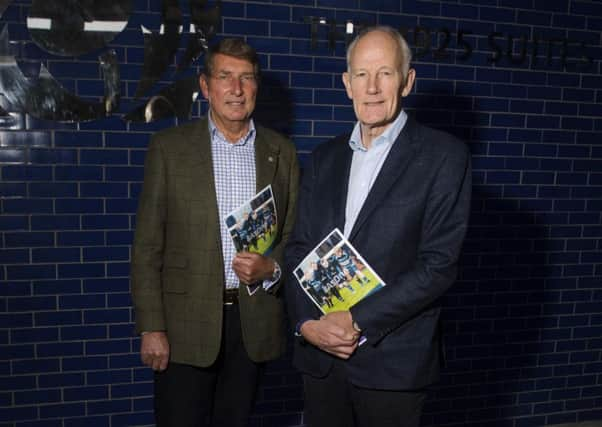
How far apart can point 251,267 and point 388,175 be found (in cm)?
66

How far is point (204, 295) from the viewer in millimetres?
2154

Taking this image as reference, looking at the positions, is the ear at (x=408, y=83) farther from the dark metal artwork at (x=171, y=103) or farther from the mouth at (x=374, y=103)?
the dark metal artwork at (x=171, y=103)

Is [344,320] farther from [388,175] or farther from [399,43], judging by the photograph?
[399,43]

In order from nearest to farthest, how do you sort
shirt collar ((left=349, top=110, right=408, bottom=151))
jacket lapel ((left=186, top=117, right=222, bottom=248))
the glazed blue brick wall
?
shirt collar ((left=349, top=110, right=408, bottom=151))
jacket lapel ((left=186, top=117, right=222, bottom=248))
the glazed blue brick wall

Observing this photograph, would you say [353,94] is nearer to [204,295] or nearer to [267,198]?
[267,198]

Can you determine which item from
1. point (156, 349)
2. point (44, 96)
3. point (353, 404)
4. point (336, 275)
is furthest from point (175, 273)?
point (44, 96)

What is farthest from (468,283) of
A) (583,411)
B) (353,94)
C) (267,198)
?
(353,94)

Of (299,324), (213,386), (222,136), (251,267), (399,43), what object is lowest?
(213,386)

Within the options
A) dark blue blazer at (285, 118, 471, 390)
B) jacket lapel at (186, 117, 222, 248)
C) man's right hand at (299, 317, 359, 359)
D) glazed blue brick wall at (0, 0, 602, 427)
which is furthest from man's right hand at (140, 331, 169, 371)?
glazed blue brick wall at (0, 0, 602, 427)

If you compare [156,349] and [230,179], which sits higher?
[230,179]

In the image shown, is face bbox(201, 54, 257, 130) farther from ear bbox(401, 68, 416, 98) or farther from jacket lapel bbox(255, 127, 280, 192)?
ear bbox(401, 68, 416, 98)

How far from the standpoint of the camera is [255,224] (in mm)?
2109

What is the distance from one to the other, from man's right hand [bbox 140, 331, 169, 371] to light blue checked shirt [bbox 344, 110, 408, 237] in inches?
33.7

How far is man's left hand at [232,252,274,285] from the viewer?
6.88ft
